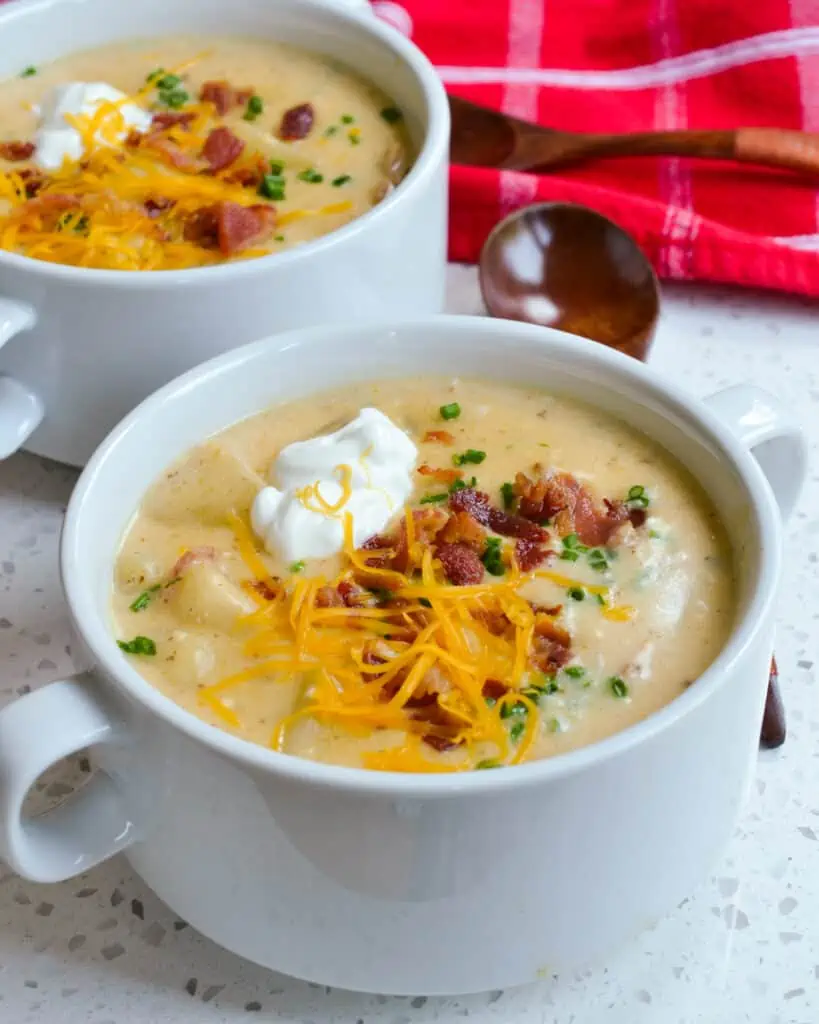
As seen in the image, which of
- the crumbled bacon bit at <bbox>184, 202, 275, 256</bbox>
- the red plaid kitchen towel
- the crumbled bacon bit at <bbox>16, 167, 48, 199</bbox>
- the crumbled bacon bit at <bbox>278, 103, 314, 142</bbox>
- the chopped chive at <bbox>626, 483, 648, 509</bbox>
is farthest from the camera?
the red plaid kitchen towel

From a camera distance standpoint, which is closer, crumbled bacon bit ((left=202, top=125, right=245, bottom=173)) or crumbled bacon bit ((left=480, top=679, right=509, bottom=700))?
crumbled bacon bit ((left=480, top=679, right=509, bottom=700))

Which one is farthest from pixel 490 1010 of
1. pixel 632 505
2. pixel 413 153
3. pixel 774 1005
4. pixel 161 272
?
pixel 413 153

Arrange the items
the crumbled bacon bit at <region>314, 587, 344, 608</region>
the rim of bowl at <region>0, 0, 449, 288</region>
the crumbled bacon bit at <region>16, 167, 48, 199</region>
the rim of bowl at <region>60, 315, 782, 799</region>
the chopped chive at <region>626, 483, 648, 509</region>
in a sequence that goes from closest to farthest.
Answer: the rim of bowl at <region>60, 315, 782, 799</region> < the crumbled bacon bit at <region>314, 587, 344, 608</region> < the chopped chive at <region>626, 483, 648, 509</region> < the rim of bowl at <region>0, 0, 449, 288</region> < the crumbled bacon bit at <region>16, 167, 48, 199</region>

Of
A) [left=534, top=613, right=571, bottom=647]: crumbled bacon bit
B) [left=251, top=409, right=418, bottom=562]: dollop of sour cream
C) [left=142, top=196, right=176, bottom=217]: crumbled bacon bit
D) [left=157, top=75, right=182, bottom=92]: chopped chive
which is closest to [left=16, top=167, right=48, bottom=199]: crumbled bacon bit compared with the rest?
[left=142, top=196, right=176, bottom=217]: crumbled bacon bit

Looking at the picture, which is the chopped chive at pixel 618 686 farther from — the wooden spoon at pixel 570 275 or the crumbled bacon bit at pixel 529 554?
the wooden spoon at pixel 570 275

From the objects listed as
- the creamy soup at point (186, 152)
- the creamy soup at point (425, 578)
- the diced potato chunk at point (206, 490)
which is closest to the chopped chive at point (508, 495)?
the creamy soup at point (425, 578)

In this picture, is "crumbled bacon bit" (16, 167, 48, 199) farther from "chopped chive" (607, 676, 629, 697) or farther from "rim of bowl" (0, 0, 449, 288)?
"chopped chive" (607, 676, 629, 697)

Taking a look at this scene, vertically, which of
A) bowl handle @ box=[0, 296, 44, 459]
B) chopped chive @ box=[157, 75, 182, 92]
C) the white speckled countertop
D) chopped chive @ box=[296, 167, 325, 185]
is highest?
chopped chive @ box=[157, 75, 182, 92]
